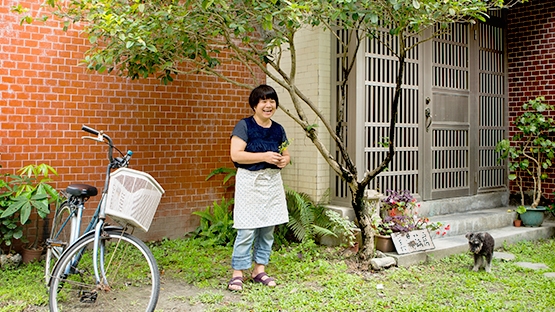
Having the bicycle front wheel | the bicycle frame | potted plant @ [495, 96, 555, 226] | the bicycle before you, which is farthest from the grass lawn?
potted plant @ [495, 96, 555, 226]

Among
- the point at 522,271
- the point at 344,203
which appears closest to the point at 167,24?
the point at 344,203

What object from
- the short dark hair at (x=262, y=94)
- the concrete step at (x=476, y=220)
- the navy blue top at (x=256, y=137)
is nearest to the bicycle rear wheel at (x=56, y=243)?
the navy blue top at (x=256, y=137)

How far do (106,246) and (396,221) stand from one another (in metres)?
3.40

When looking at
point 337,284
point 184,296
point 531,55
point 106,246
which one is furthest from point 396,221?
point 531,55

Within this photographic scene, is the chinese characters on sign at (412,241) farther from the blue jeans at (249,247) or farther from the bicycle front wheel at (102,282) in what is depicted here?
the bicycle front wheel at (102,282)

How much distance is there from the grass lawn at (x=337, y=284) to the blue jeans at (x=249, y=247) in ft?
0.81

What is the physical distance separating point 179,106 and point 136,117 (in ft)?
2.00

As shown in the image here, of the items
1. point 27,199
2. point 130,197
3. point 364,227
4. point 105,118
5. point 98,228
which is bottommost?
point 364,227

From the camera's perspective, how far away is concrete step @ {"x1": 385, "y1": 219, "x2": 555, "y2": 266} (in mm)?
5922

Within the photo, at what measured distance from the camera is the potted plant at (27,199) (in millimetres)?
5250

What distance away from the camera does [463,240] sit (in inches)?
262

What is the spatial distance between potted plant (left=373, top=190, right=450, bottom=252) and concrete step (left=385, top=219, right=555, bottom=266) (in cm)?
17

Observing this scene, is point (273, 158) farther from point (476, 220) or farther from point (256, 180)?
point (476, 220)

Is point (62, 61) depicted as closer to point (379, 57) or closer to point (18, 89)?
point (18, 89)
